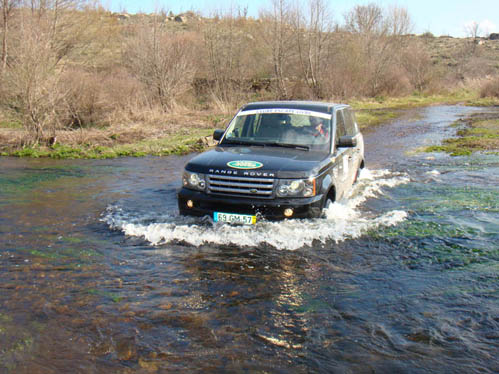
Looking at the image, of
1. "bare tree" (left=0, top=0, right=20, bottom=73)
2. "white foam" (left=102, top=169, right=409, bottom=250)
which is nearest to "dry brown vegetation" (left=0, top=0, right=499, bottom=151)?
"bare tree" (left=0, top=0, right=20, bottom=73)

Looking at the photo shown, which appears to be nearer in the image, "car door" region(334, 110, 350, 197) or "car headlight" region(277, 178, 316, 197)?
"car headlight" region(277, 178, 316, 197)

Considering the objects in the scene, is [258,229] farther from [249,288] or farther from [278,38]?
[278,38]

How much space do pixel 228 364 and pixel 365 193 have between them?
6848 mm

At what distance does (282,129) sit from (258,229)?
188 cm

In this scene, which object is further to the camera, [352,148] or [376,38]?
[376,38]

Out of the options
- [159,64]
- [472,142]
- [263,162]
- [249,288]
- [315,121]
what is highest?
[159,64]

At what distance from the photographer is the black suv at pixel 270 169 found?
6.62 meters

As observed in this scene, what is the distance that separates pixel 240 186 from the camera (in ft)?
22.0

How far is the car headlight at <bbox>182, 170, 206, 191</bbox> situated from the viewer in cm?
692

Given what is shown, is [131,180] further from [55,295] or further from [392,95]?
[392,95]

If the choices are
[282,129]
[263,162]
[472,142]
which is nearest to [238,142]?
[282,129]

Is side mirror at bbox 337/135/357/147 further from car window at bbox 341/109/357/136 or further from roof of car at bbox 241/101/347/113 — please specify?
car window at bbox 341/109/357/136

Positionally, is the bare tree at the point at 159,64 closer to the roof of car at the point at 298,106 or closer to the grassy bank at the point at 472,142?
the grassy bank at the point at 472,142

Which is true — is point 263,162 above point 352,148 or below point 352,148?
above
